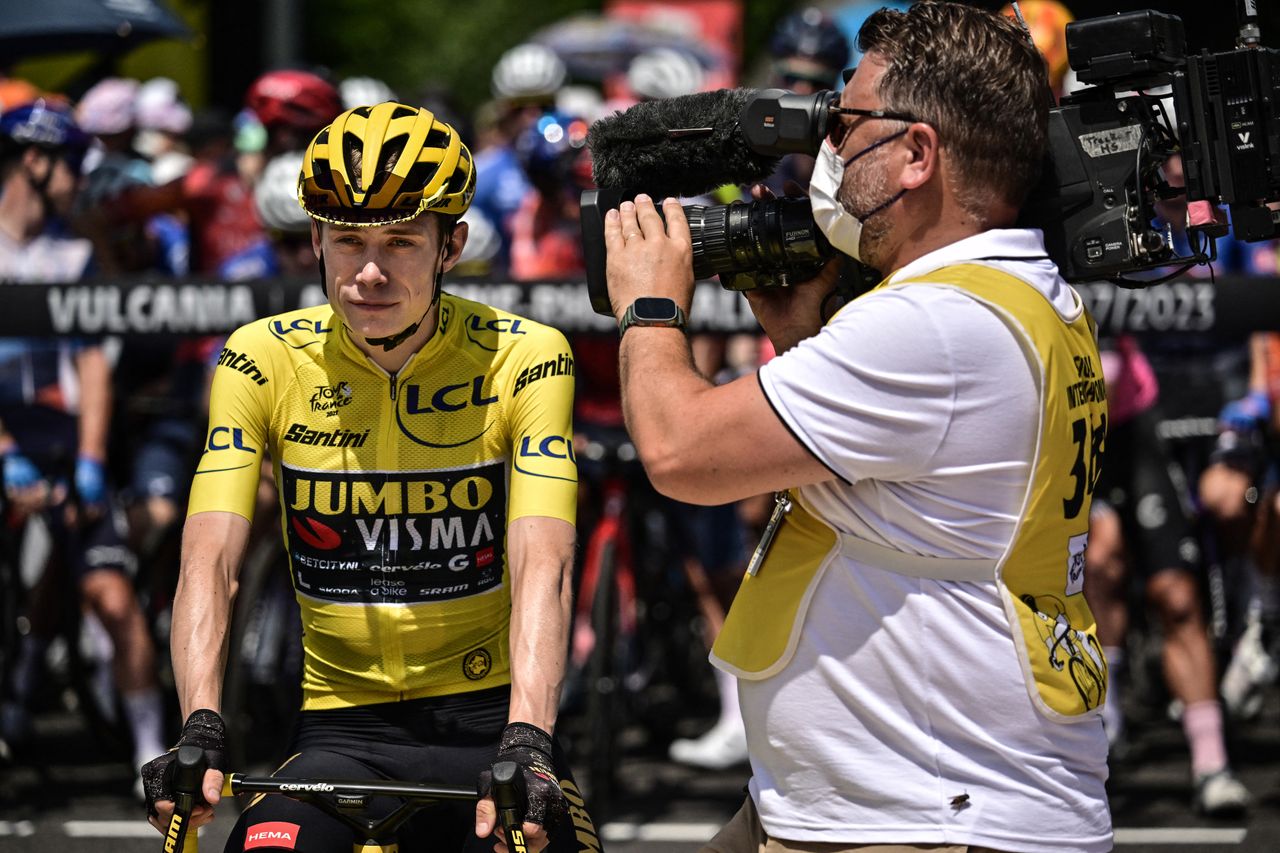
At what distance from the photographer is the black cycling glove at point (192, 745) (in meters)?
2.82

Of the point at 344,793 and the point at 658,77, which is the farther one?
the point at 658,77

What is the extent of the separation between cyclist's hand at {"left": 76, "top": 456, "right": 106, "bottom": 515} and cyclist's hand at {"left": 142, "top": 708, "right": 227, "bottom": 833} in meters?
3.98

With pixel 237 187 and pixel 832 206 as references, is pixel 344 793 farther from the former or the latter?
pixel 237 187

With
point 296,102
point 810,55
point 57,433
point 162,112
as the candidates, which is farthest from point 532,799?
point 162,112

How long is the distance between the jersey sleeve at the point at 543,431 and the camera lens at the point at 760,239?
55cm

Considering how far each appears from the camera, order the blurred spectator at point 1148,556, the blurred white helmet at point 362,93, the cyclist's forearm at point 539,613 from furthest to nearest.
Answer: the blurred white helmet at point 362,93 → the blurred spectator at point 1148,556 → the cyclist's forearm at point 539,613

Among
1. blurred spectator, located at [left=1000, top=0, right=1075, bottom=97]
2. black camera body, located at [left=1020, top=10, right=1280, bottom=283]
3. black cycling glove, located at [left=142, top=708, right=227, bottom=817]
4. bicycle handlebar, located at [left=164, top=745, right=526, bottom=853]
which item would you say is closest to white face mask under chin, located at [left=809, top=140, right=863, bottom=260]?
black camera body, located at [left=1020, top=10, right=1280, bottom=283]

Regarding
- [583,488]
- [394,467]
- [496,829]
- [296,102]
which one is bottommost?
[583,488]

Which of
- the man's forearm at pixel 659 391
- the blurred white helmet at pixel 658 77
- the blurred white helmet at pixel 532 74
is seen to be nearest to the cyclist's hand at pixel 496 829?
the man's forearm at pixel 659 391

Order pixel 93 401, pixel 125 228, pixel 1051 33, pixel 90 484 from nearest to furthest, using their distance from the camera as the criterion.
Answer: pixel 1051 33, pixel 90 484, pixel 93 401, pixel 125 228

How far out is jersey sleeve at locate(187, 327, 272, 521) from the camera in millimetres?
3287

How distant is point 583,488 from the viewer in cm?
684

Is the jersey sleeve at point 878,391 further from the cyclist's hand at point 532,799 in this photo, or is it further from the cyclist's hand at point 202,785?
the cyclist's hand at point 202,785

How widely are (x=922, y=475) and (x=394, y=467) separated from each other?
1281mm
